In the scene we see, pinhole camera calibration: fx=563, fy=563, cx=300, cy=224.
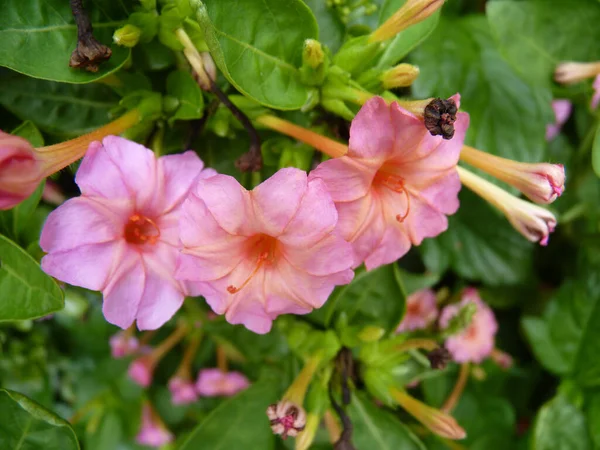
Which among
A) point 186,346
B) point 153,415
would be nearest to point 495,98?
point 186,346

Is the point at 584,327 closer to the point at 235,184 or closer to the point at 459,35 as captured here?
the point at 459,35

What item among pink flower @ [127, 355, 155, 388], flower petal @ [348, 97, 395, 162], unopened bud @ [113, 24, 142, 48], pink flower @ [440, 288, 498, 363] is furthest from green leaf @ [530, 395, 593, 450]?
unopened bud @ [113, 24, 142, 48]

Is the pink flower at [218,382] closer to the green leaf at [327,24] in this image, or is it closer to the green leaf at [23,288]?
Answer: the green leaf at [23,288]

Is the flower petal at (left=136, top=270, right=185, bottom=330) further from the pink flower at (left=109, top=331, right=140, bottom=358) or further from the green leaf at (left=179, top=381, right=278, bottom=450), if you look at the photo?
the pink flower at (left=109, top=331, right=140, bottom=358)

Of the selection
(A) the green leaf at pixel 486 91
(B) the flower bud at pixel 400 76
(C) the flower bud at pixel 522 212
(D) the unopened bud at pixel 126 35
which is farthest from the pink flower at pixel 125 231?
(A) the green leaf at pixel 486 91

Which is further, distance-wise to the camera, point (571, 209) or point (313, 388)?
point (571, 209)
